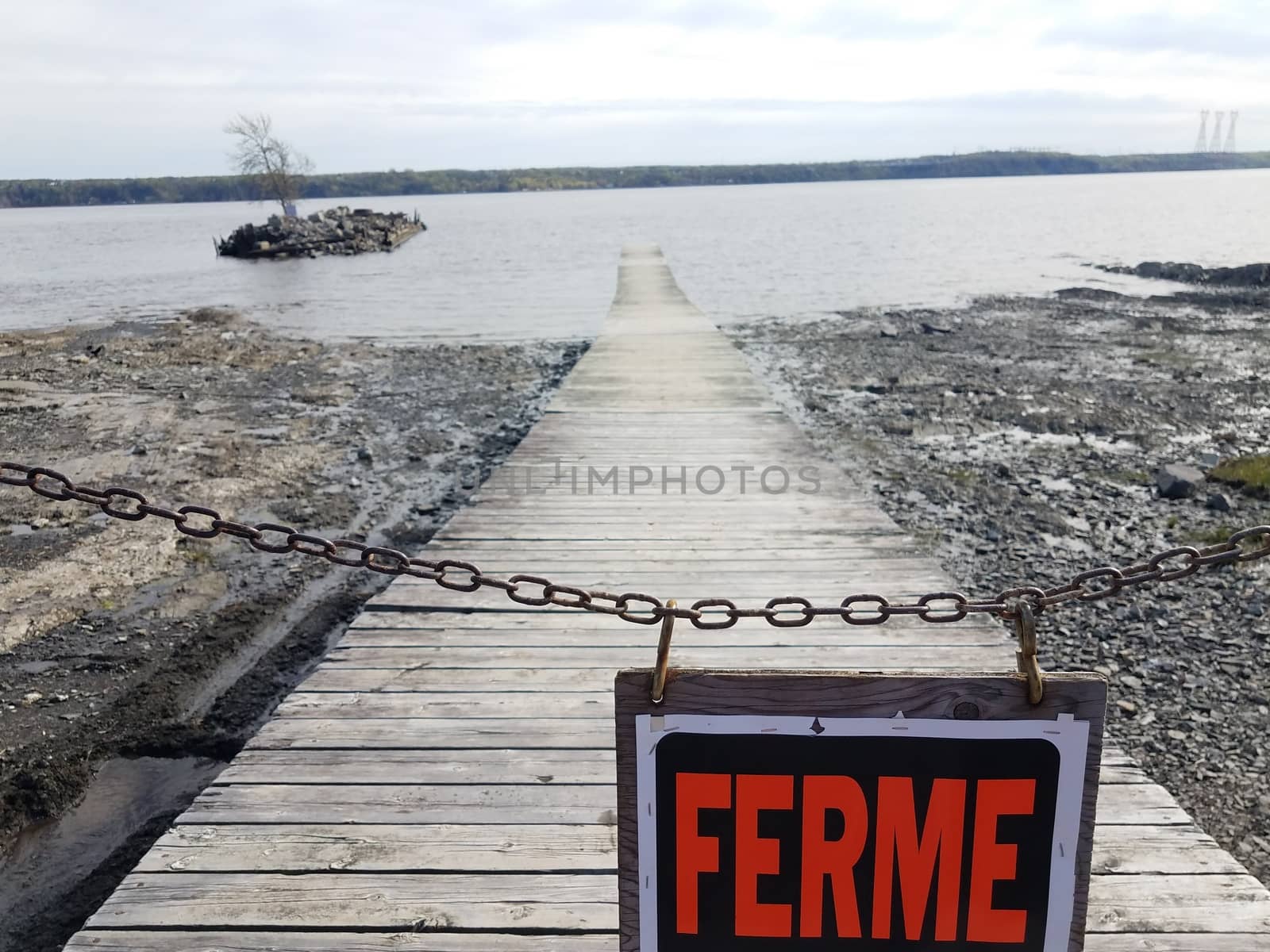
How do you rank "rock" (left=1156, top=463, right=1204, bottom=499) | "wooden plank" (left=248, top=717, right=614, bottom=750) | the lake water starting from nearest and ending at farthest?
"wooden plank" (left=248, top=717, right=614, bottom=750) < "rock" (left=1156, top=463, right=1204, bottom=499) < the lake water

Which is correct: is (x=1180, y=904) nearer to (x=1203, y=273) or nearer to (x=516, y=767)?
(x=516, y=767)

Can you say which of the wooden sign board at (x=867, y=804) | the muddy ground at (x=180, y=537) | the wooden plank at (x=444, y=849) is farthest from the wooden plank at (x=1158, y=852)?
the muddy ground at (x=180, y=537)

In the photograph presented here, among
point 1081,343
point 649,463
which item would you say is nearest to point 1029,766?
point 649,463

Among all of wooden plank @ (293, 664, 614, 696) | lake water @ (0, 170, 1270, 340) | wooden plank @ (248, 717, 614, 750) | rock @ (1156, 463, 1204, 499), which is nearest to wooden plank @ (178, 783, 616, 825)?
wooden plank @ (248, 717, 614, 750)

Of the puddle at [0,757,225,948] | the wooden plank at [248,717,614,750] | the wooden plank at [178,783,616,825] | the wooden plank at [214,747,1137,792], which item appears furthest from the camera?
the puddle at [0,757,225,948]

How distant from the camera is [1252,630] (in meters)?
5.84

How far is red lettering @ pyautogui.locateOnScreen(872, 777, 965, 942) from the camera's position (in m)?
1.60

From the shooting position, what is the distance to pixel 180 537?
7.82 metres

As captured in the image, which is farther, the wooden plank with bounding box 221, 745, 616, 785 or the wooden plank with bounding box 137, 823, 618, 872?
the wooden plank with bounding box 221, 745, 616, 785

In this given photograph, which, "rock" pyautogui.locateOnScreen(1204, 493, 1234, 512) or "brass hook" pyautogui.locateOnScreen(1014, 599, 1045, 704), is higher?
"brass hook" pyautogui.locateOnScreen(1014, 599, 1045, 704)

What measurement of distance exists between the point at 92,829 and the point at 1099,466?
9716mm

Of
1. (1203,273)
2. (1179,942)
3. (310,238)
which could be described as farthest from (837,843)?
(310,238)

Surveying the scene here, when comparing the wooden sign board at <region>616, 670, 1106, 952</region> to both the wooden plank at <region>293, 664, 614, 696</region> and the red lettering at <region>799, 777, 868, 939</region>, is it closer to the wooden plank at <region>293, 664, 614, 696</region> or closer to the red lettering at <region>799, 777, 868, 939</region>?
the red lettering at <region>799, 777, 868, 939</region>

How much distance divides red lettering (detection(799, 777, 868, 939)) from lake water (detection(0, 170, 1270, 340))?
754 inches
